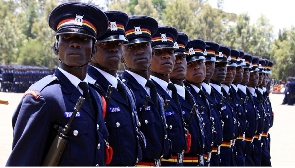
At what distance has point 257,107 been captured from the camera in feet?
32.2

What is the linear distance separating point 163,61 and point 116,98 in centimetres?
142

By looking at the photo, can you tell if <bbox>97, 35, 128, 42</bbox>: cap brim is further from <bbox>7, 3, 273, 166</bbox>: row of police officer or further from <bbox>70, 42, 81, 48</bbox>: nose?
<bbox>70, 42, 81, 48</bbox>: nose

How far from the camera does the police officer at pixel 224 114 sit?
24.2ft

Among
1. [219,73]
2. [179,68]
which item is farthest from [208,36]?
[179,68]

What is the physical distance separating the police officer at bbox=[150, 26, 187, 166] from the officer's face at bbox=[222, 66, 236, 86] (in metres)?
3.11

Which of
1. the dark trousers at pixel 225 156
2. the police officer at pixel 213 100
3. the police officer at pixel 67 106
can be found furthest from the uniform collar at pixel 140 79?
the dark trousers at pixel 225 156

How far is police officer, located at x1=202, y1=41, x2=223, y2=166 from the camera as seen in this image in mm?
6543

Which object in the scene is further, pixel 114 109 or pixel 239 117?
pixel 239 117

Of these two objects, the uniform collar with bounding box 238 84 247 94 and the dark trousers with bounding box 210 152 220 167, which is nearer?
the dark trousers with bounding box 210 152 220 167

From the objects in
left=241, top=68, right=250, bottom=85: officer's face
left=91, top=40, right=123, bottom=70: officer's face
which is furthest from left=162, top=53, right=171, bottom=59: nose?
left=241, top=68, right=250, bottom=85: officer's face

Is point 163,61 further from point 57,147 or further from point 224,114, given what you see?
point 57,147

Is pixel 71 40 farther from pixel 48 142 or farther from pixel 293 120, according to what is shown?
pixel 293 120

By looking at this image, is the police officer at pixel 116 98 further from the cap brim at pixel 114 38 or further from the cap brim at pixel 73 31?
the cap brim at pixel 73 31

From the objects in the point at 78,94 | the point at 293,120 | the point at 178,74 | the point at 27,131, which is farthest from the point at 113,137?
the point at 293,120
